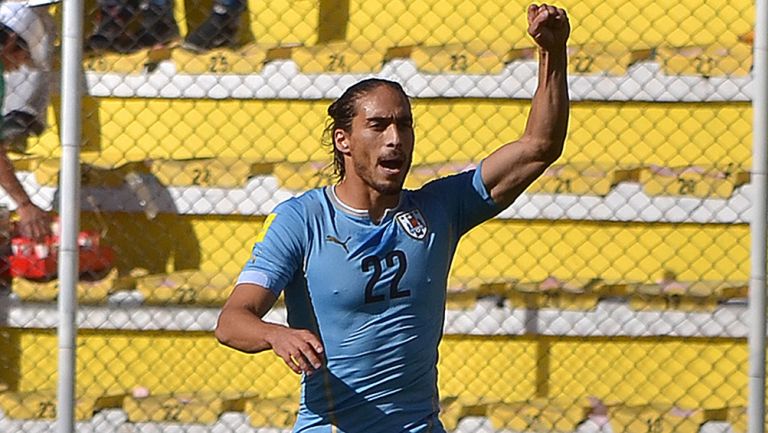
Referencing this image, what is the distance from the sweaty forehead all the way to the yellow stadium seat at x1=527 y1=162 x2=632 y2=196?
261cm

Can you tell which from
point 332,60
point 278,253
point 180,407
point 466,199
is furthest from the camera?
point 332,60

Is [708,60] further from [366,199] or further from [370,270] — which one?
[370,270]

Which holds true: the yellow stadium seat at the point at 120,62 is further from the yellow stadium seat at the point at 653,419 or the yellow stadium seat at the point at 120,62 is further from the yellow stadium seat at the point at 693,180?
the yellow stadium seat at the point at 653,419

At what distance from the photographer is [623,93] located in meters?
5.95

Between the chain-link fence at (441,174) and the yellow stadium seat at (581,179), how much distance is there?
0.01 m

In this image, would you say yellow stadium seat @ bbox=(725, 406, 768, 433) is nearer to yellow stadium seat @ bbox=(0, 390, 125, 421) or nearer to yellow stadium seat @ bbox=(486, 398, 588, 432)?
yellow stadium seat @ bbox=(486, 398, 588, 432)

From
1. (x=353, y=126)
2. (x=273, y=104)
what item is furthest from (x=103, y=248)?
(x=353, y=126)

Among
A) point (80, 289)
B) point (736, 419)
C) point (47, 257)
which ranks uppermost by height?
point (47, 257)

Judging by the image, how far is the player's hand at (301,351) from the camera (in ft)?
8.96

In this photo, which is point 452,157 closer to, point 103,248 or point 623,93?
point 623,93

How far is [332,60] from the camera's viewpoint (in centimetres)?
604

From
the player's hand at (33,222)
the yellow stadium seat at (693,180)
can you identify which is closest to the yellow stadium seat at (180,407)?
the player's hand at (33,222)

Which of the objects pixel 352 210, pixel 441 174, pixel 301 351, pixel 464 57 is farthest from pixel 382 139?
pixel 464 57

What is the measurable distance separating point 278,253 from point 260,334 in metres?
0.36
